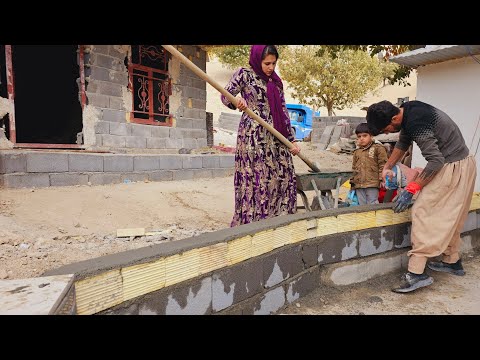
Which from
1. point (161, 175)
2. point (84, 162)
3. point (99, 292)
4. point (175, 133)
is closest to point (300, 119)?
point (175, 133)

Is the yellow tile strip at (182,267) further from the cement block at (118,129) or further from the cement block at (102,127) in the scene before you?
the cement block at (118,129)

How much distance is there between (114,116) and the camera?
7652 mm

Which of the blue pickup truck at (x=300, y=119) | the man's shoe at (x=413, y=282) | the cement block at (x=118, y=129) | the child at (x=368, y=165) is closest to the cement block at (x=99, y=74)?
the cement block at (x=118, y=129)

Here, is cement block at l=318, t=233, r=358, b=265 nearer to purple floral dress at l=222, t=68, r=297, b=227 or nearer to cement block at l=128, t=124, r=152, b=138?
purple floral dress at l=222, t=68, r=297, b=227

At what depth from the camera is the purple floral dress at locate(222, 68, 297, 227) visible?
3.21m

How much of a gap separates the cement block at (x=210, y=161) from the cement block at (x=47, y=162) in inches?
108

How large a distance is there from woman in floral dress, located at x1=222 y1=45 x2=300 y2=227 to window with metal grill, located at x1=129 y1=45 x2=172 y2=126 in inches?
214

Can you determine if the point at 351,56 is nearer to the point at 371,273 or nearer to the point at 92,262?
the point at 371,273

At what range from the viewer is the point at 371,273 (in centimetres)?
315

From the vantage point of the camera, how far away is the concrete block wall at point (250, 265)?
1.61 meters

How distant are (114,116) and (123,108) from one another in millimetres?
302

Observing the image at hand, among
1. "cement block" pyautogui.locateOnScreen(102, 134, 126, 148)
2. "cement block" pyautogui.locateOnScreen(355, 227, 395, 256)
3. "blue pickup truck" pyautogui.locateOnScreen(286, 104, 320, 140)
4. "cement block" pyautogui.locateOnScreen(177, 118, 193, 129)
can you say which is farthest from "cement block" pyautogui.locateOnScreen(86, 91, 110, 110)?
"blue pickup truck" pyautogui.locateOnScreen(286, 104, 320, 140)

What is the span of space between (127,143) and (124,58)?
6.18 ft
